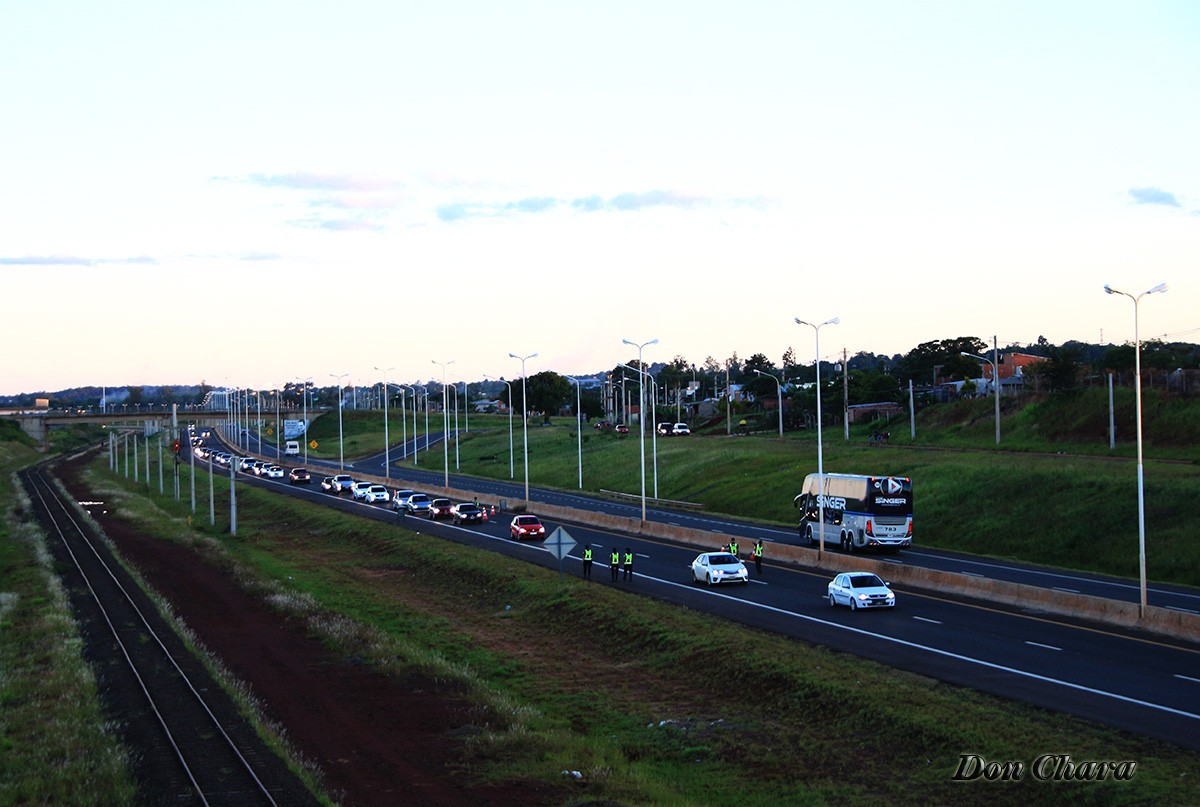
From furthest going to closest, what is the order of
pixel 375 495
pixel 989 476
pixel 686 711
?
pixel 375 495 → pixel 989 476 → pixel 686 711

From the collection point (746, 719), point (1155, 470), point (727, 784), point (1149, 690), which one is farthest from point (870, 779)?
point (1155, 470)

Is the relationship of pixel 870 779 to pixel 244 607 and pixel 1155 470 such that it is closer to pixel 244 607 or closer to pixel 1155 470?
pixel 244 607

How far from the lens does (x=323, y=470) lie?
128m

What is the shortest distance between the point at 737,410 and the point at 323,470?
198 feet

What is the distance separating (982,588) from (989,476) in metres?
30.8

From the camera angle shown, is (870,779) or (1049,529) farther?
(1049,529)

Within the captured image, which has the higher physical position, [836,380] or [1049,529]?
[836,380]

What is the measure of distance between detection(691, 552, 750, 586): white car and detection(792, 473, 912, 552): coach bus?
9.10m

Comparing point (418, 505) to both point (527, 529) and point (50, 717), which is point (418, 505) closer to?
point (527, 529)

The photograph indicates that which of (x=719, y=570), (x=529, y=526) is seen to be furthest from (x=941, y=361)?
(x=719, y=570)

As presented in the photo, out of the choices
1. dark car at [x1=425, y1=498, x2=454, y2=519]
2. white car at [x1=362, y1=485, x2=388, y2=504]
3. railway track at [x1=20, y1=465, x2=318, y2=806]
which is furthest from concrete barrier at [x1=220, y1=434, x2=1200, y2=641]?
white car at [x1=362, y1=485, x2=388, y2=504]

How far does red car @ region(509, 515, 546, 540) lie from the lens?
6247cm

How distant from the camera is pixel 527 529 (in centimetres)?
6269

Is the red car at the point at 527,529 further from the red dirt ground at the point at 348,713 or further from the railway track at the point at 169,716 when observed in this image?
the railway track at the point at 169,716
